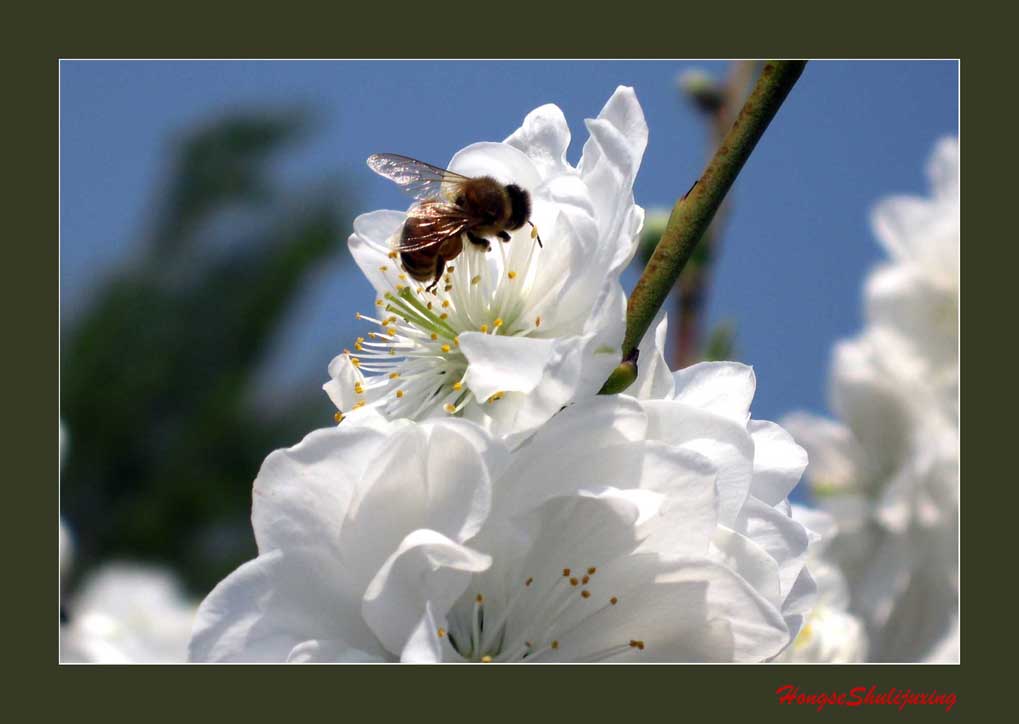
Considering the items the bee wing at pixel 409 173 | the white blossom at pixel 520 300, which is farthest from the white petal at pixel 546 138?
the bee wing at pixel 409 173

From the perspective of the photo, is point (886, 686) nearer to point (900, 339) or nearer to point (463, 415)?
point (463, 415)

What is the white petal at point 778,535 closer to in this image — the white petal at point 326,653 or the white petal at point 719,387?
the white petal at point 719,387

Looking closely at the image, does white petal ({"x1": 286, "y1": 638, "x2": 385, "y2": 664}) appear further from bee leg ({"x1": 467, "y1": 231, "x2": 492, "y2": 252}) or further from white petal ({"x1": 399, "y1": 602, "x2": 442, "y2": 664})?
bee leg ({"x1": 467, "y1": 231, "x2": 492, "y2": 252})

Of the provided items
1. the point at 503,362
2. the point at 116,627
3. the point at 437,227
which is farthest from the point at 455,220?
the point at 116,627

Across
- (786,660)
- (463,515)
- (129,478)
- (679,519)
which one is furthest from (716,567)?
(129,478)

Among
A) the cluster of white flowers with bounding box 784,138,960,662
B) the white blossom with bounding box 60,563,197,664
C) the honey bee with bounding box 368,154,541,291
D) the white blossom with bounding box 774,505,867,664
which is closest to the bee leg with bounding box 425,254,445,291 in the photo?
the honey bee with bounding box 368,154,541,291

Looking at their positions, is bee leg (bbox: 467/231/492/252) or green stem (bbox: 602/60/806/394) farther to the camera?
bee leg (bbox: 467/231/492/252)
